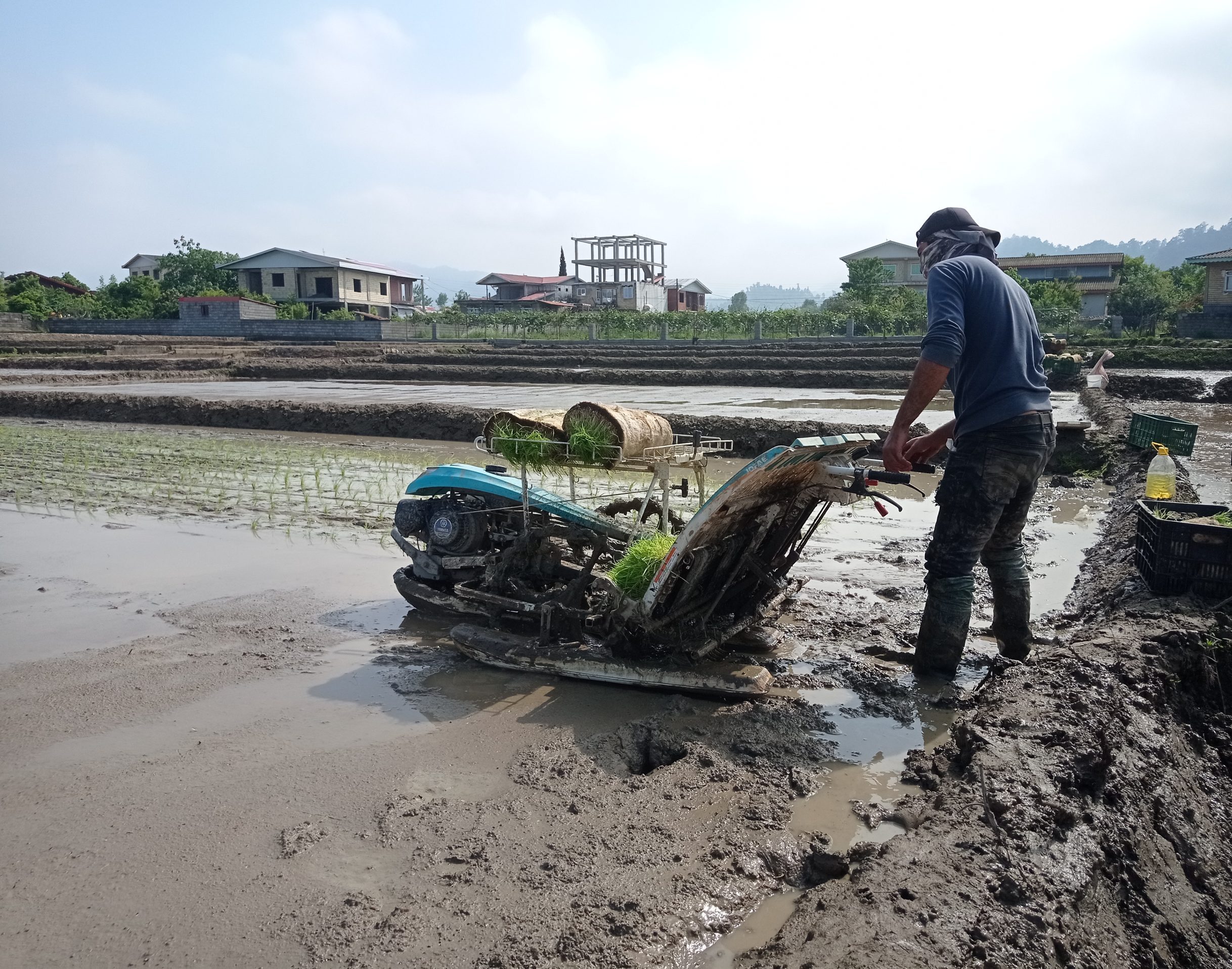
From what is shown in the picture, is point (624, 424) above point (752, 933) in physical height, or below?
above

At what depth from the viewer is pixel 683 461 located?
4.39 meters

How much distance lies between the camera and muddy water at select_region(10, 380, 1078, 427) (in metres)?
16.7

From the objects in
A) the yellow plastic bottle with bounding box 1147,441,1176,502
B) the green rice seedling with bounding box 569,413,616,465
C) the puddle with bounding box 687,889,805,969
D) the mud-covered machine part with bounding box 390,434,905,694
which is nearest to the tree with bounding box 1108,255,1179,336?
the yellow plastic bottle with bounding box 1147,441,1176,502

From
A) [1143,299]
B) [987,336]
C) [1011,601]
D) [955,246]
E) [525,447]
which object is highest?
[1143,299]

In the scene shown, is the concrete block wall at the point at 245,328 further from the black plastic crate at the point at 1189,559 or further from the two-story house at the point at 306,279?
the black plastic crate at the point at 1189,559

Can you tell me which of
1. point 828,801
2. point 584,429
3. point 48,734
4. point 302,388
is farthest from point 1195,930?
point 302,388

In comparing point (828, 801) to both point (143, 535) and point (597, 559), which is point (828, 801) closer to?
A: point (597, 559)

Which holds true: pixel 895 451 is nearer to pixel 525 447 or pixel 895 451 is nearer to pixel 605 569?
pixel 605 569

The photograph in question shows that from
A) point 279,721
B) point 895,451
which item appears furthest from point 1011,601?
point 279,721

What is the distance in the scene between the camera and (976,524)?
380 centimetres

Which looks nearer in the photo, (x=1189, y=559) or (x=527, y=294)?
(x=1189, y=559)

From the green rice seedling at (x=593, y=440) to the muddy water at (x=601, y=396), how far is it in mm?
10061

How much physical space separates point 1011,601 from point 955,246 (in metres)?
1.63

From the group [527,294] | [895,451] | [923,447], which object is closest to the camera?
[895,451]
